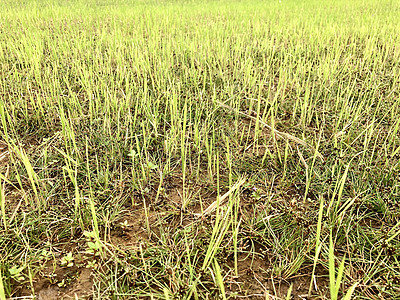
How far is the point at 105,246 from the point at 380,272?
922 mm

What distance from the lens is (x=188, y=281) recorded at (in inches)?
35.0

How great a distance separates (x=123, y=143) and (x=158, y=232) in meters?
0.62

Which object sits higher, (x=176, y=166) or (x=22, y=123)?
(x=22, y=123)

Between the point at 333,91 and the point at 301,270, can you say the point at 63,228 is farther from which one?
the point at 333,91

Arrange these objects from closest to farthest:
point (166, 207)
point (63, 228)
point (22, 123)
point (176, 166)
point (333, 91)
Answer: point (63, 228) → point (166, 207) → point (176, 166) → point (22, 123) → point (333, 91)

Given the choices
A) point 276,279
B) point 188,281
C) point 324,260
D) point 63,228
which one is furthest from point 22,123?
point 324,260

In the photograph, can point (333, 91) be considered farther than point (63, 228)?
Yes

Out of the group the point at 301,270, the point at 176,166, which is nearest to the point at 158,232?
the point at 176,166

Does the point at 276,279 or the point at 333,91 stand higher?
the point at 333,91

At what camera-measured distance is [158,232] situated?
1108mm

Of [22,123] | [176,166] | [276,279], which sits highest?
[22,123]

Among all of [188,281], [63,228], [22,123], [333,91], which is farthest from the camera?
[333,91]

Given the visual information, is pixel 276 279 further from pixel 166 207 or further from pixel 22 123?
pixel 22 123

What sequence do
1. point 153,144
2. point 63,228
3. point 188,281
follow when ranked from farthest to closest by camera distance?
point 153,144, point 63,228, point 188,281
